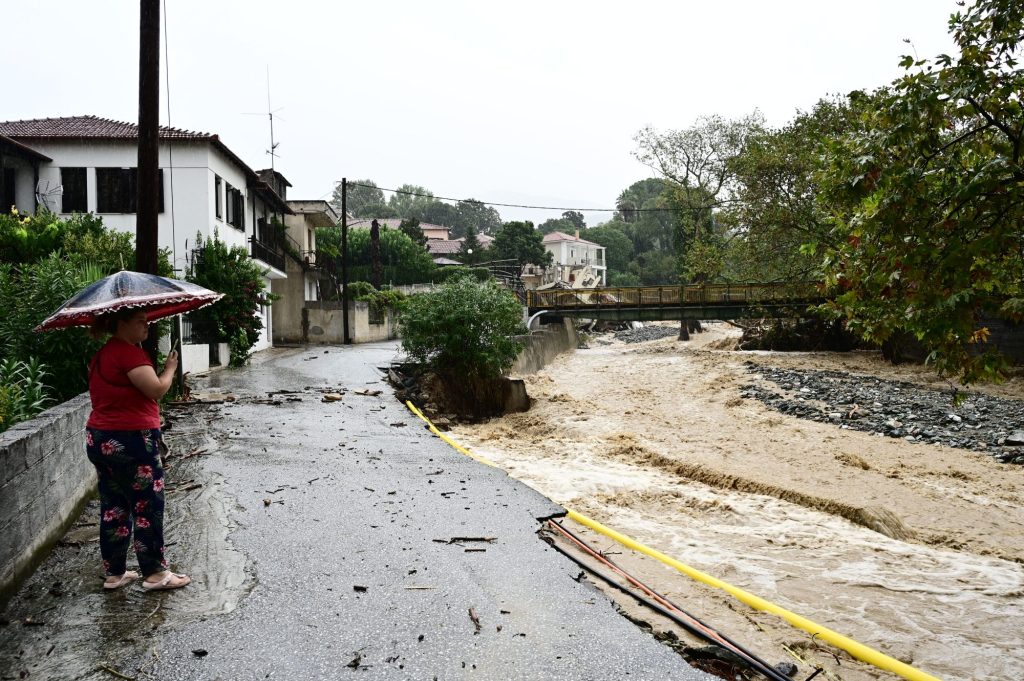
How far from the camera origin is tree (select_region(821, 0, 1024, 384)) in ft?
19.4

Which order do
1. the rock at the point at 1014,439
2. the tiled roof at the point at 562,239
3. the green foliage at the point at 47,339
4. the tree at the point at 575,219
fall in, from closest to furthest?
the green foliage at the point at 47,339, the rock at the point at 1014,439, the tiled roof at the point at 562,239, the tree at the point at 575,219

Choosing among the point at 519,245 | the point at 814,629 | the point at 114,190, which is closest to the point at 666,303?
the point at 114,190

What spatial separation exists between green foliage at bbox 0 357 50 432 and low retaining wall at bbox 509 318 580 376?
1351 cm

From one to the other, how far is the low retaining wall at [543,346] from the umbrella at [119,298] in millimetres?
16599

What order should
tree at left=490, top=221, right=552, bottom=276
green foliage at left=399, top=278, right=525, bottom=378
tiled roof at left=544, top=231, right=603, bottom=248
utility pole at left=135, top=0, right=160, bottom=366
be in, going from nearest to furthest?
utility pole at left=135, top=0, right=160, bottom=366 → green foliage at left=399, top=278, right=525, bottom=378 → tree at left=490, top=221, right=552, bottom=276 → tiled roof at left=544, top=231, right=603, bottom=248

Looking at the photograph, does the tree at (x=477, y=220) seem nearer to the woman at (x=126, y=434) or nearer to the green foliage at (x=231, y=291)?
the green foliage at (x=231, y=291)

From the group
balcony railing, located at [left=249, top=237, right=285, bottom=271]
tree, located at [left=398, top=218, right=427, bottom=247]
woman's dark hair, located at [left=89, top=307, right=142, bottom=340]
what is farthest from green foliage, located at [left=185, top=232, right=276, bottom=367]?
tree, located at [left=398, top=218, right=427, bottom=247]

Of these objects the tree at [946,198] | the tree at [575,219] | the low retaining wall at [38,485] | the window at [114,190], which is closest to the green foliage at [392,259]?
the window at [114,190]

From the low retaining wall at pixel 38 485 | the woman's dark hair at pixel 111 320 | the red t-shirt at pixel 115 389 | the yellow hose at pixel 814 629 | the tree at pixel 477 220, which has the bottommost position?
the yellow hose at pixel 814 629

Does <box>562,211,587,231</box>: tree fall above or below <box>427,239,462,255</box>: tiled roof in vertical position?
above

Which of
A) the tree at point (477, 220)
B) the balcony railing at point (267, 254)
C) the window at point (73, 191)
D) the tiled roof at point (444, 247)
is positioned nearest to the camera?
the window at point (73, 191)

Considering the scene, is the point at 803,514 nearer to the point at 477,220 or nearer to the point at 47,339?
the point at 47,339

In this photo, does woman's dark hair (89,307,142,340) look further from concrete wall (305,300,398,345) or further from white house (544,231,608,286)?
white house (544,231,608,286)

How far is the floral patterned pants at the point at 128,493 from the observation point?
4.60 m
